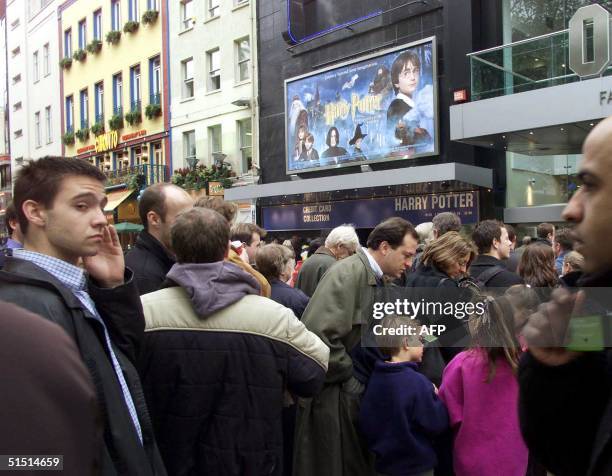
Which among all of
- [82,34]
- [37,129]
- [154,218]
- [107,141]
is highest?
[82,34]

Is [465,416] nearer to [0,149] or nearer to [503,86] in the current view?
[503,86]

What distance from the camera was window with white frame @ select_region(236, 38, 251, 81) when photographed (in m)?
20.0

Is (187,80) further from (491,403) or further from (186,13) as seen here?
(491,403)

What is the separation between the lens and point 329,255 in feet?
19.1

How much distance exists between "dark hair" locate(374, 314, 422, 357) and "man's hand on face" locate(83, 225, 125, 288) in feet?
5.39

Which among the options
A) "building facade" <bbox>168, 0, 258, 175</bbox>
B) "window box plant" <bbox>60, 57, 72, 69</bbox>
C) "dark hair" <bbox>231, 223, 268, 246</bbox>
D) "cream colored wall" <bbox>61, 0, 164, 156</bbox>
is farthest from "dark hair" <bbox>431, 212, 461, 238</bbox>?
"window box plant" <bbox>60, 57, 72, 69</bbox>

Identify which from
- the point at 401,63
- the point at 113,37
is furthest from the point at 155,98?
the point at 401,63

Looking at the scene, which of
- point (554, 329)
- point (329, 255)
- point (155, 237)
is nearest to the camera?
point (554, 329)

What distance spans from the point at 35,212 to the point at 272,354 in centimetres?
117

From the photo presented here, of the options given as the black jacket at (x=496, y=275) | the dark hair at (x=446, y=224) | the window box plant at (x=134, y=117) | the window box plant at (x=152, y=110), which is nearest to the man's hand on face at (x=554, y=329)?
the black jacket at (x=496, y=275)

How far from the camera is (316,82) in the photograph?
677 inches

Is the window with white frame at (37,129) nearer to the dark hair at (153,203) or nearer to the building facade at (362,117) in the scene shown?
the building facade at (362,117)

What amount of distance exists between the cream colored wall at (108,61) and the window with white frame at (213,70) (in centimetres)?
324

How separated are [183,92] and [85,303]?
72.4 feet
